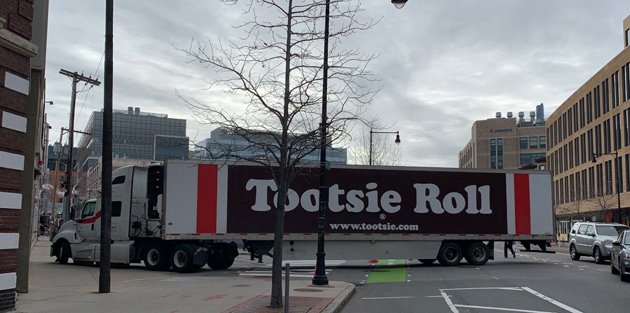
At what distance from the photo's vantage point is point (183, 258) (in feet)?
69.2

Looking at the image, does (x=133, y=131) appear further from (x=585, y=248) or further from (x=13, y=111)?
(x=13, y=111)

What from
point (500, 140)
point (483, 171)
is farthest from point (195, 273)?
point (500, 140)

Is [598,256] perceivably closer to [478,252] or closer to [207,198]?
[478,252]

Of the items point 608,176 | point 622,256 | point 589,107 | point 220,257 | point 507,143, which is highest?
point 507,143

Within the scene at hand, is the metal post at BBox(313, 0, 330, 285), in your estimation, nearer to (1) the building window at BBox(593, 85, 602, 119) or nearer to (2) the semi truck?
(2) the semi truck

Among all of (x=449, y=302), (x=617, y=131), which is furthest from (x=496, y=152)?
(x=449, y=302)

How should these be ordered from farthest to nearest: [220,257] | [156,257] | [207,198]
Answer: [220,257] < [156,257] < [207,198]

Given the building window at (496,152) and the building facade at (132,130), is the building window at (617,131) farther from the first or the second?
the building window at (496,152)

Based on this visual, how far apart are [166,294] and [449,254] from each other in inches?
529

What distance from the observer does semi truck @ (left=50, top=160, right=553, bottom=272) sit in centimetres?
2117

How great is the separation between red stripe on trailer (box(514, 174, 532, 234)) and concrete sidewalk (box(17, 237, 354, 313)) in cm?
1017

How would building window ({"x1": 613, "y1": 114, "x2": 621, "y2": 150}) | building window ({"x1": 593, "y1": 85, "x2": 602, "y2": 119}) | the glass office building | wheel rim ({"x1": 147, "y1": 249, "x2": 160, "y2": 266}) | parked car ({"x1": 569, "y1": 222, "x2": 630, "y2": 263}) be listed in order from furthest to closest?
building window ({"x1": 593, "y1": 85, "x2": 602, "y2": 119}) < the glass office building < building window ({"x1": 613, "y1": 114, "x2": 621, "y2": 150}) < parked car ({"x1": 569, "y1": 222, "x2": 630, "y2": 263}) < wheel rim ({"x1": 147, "y1": 249, "x2": 160, "y2": 266})

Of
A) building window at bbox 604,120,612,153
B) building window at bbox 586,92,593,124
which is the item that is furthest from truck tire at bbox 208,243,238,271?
building window at bbox 586,92,593,124

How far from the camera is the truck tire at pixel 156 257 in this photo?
70.4 feet
